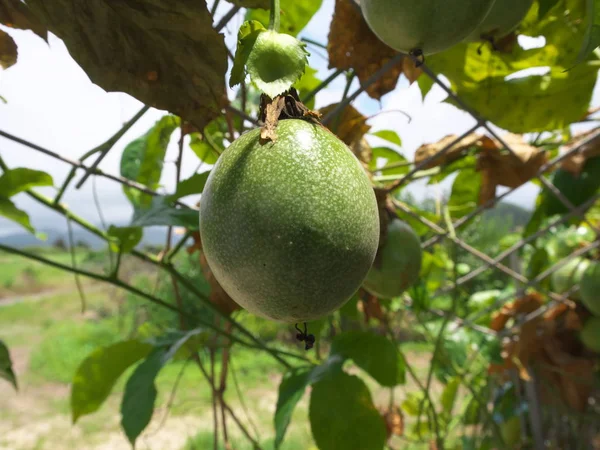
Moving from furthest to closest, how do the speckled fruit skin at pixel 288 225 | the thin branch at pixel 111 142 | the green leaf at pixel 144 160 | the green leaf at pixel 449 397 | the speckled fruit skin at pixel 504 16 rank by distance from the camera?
the green leaf at pixel 449 397 < the green leaf at pixel 144 160 < the thin branch at pixel 111 142 < the speckled fruit skin at pixel 504 16 < the speckled fruit skin at pixel 288 225

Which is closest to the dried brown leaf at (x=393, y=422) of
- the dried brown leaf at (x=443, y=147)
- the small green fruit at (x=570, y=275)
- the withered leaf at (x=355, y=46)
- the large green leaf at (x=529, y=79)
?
the small green fruit at (x=570, y=275)

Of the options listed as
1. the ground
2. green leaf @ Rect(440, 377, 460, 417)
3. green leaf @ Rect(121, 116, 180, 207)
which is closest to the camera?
green leaf @ Rect(121, 116, 180, 207)

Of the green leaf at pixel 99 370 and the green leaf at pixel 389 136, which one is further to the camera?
the green leaf at pixel 389 136

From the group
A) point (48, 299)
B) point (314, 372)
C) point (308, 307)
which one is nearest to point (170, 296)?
point (48, 299)

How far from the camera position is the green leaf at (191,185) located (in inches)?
23.1

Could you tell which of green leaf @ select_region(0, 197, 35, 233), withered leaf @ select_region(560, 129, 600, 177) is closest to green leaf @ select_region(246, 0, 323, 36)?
green leaf @ select_region(0, 197, 35, 233)

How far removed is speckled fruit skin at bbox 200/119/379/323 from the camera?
0.33 metres

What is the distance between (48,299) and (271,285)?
6.06 meters

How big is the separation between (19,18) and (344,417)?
1.94 feet

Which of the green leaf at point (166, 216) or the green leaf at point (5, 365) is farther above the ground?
the green leaf at point (166, 216)

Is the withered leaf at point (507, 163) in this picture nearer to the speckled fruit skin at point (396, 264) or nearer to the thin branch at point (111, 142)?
the speckled fruit skin at point (396, 264)

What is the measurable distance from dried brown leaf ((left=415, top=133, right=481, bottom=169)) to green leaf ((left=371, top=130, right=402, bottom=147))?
68 millimetres

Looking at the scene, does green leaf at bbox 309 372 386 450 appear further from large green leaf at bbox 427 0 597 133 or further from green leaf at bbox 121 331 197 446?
large green leaf at bbox 427 0 597 133

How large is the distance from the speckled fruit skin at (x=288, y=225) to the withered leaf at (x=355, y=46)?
0.27 meters
